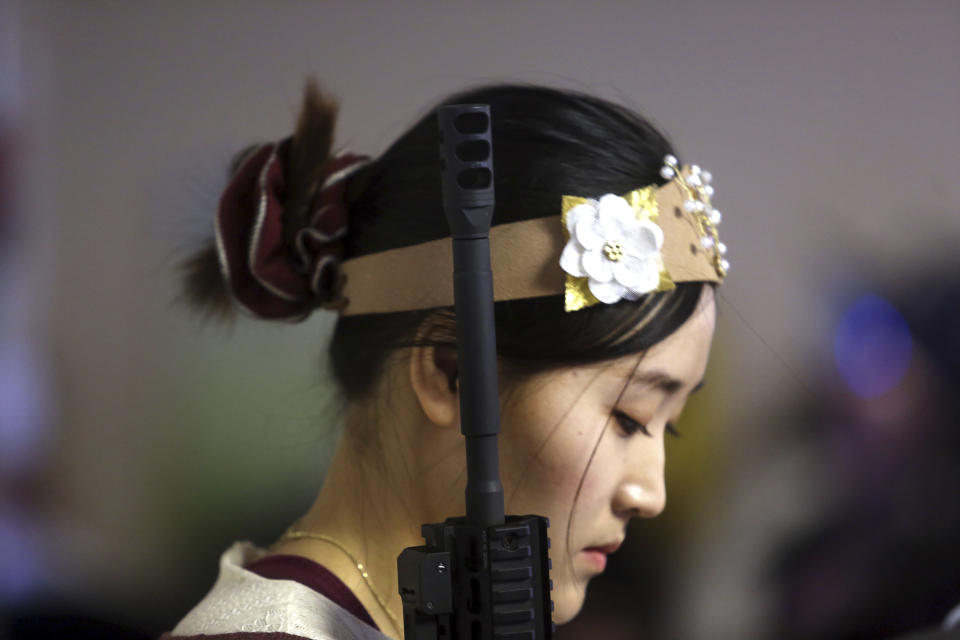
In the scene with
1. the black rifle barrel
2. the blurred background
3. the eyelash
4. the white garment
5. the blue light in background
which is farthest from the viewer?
the blue light in background

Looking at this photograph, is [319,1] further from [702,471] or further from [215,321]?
[702,471]

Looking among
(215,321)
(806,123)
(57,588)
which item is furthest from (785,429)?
(57,588)

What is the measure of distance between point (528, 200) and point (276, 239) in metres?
0.24

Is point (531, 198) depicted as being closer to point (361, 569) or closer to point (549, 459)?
point (549, 459)

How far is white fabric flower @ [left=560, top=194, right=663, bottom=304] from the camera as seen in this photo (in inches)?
29.5

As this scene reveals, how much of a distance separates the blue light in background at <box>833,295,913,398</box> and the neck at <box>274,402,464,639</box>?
0.65m

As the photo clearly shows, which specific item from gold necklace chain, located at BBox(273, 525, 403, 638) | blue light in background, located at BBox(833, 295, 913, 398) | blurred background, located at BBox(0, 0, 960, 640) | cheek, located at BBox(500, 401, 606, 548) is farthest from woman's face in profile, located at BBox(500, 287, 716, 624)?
blue light in background, located at BBox(833, 295, 913, 398)

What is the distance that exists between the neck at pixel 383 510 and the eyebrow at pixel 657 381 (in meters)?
0.16

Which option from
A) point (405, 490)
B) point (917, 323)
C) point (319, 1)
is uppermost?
point (319, 1)

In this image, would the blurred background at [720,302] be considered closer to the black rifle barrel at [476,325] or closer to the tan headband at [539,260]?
the tan headband at [539,260]

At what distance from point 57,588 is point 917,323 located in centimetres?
107

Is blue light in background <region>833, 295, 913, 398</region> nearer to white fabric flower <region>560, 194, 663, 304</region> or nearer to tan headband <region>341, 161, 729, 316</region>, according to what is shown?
tan headband <region>341, 161, 729, 316</region>

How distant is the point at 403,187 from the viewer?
2.74 ft

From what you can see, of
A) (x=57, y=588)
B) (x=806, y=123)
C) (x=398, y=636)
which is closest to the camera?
(x=398, y=636)
